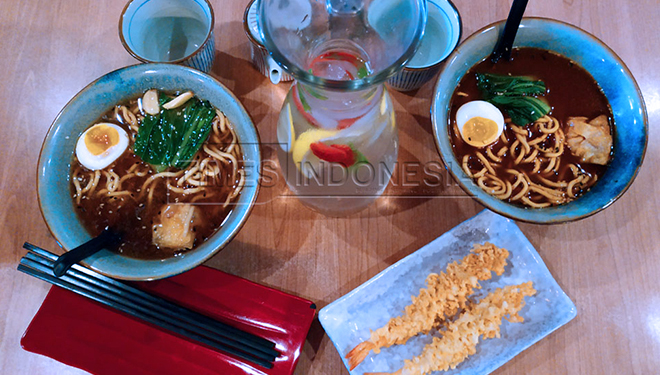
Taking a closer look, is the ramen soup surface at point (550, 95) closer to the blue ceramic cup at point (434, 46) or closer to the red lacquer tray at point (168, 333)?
the blue ceramic cup at point (434, 46)

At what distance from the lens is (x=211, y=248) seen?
3.72 ft

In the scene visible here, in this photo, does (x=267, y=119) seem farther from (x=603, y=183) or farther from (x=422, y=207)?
(x=603, y=183)

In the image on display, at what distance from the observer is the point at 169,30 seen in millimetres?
1626

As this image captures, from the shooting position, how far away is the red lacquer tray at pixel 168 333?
1309 mm

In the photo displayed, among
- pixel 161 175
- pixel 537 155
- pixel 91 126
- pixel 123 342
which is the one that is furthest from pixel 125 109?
pixel 537 155

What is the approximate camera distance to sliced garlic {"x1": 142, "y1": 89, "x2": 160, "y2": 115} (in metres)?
1.40

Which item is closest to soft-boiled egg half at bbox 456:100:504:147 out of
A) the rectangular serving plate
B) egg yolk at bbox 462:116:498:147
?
egg yolk at bbox 462:116:498:147

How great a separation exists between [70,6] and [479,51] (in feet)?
5.17

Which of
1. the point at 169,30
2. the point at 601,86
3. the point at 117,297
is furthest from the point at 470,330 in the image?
the point at 169,30

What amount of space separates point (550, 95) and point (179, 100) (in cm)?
127

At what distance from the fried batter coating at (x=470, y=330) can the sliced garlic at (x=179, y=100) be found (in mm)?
1094

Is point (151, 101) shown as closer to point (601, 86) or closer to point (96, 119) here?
point (96, 119)

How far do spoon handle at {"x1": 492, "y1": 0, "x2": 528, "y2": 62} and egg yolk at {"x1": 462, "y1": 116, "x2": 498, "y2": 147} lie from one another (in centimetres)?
23

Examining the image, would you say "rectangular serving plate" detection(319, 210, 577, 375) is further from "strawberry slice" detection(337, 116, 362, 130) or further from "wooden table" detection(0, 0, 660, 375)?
"strawberry slice" detection(337, 116, 362, 130)
